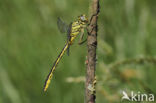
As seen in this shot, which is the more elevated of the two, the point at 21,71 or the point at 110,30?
the point at 110,30

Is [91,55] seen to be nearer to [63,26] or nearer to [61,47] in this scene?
[63,26]

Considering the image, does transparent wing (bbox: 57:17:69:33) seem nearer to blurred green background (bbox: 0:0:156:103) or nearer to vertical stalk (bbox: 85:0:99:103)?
vertical stalk (bbox: 85:0:99:103)

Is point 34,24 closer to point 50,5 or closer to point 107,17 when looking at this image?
point 50,5

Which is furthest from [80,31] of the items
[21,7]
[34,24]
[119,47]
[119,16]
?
[21,7]

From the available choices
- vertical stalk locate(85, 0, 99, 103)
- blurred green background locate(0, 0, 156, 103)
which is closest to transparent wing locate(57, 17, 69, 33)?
vertical stalk locate(85, 0, 99, 103)

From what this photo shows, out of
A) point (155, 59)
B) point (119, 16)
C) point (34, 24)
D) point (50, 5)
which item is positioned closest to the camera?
point (155, 59)

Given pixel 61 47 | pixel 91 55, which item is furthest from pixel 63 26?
pixel 61 47

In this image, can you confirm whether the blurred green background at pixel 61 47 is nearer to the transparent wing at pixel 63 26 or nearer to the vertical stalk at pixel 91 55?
the transparent wing at pixel 63 26

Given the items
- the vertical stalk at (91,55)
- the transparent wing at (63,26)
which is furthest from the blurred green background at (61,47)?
the vertical stalk at (91,55)
